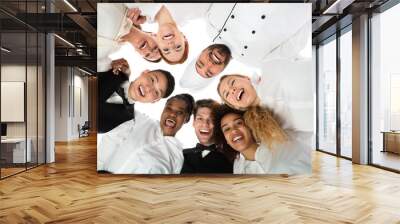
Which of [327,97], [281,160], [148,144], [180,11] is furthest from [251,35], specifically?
[327,97]

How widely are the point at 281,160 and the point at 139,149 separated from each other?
237 cm

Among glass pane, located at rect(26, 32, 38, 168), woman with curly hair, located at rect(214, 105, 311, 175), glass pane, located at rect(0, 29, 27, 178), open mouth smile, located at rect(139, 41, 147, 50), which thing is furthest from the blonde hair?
glass pane, located at rect(26, 32, 38, 168)

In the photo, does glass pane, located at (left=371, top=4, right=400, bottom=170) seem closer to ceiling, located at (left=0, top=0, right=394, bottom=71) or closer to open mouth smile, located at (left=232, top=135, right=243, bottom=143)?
ceiling, located at (left=0, top=0, right=394, bottom=71)

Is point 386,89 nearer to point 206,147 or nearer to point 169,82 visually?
point 206,147

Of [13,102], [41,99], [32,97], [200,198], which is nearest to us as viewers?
[200,198]

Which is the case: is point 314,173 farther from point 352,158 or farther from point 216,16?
point 216,16

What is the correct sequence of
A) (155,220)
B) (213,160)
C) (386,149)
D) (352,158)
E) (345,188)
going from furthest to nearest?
Result: 1. (352,158)
2. (386,149)
3. (213,160)
4. (345,188)
5. (155,220)

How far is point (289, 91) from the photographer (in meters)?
6.38

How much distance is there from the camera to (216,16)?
6.38 meters

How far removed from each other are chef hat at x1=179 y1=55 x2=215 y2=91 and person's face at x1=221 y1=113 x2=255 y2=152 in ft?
2.20

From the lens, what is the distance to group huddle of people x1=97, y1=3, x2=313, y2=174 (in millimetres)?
6324

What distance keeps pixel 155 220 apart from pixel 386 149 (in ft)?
18.1

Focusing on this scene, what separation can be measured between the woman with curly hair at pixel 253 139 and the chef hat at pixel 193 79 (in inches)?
19.7

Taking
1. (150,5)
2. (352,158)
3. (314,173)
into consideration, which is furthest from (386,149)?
(150,5)
